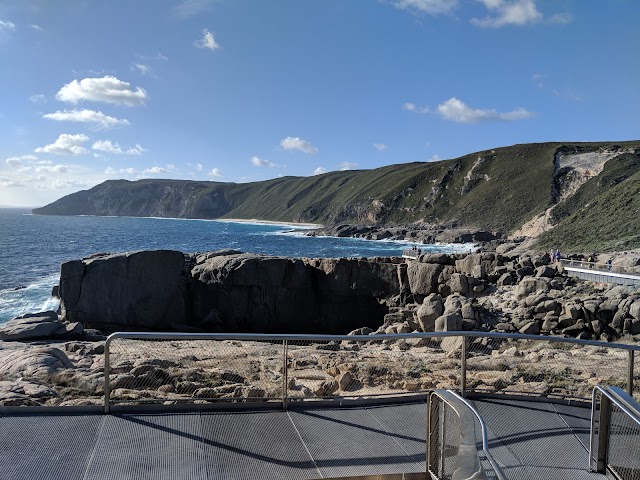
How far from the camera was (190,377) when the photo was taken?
27.8 ft

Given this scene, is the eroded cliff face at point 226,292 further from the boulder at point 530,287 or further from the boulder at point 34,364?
the boulder at point 34,364

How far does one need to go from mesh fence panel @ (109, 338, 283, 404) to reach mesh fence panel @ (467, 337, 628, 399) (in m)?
3.04

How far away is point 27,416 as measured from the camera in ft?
19.3

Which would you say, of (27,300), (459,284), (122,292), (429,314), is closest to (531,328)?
(429,314)

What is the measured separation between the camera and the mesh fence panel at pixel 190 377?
22.6 ft

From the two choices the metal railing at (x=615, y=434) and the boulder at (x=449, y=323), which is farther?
the boulder at (x=449, y=323)

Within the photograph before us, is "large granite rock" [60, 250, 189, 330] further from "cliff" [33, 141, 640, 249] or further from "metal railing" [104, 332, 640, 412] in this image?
"cliff" [33, 141, 640, 249]

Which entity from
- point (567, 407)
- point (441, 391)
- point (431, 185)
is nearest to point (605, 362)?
point (567, 407)

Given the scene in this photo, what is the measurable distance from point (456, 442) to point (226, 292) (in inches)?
1192

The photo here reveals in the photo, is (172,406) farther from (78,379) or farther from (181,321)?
(181,321)

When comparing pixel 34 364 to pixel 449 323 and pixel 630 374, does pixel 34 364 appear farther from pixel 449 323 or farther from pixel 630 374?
pixel 449 323

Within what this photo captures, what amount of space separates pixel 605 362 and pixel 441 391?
4954mm

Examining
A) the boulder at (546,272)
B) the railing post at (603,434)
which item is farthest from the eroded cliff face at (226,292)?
the railing post at (603,434)

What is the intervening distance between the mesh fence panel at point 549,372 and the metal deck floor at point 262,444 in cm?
91
